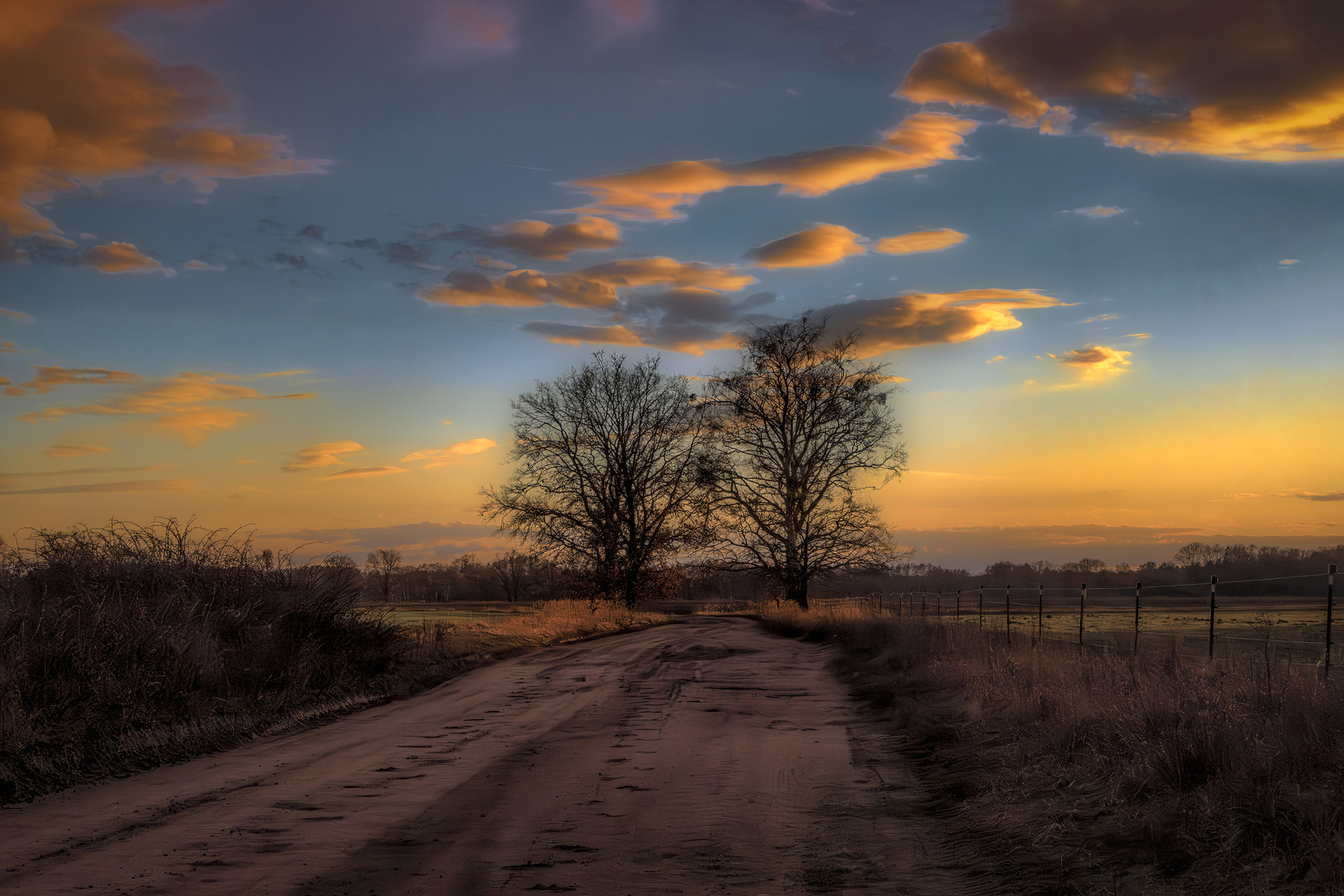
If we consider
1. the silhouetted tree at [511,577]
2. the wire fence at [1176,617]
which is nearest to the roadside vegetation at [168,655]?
the wire fence at [1176,617]

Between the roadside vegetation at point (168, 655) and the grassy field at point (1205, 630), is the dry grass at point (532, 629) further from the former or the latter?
the grassy field at point (1205, 630)

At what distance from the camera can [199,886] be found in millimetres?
5230

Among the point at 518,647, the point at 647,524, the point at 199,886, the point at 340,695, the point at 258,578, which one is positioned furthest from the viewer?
the point at 647,524

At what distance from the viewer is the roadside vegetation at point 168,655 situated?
905 centimetres

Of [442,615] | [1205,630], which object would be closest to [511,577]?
[442,615]

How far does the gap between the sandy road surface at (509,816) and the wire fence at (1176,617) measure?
4387mm

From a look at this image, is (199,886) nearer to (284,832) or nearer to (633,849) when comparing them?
(284,832)

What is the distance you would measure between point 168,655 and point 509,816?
250 inches

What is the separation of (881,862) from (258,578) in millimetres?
11759

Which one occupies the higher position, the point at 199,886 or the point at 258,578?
the point at 258,578

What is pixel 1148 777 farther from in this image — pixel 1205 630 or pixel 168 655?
pixel 1205 630

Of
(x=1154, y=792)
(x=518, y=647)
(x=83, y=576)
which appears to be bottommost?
(x=518, y=647)

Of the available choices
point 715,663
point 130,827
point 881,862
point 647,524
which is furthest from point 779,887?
point 647,524

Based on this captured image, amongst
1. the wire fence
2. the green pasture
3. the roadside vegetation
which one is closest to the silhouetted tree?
the green pasture
